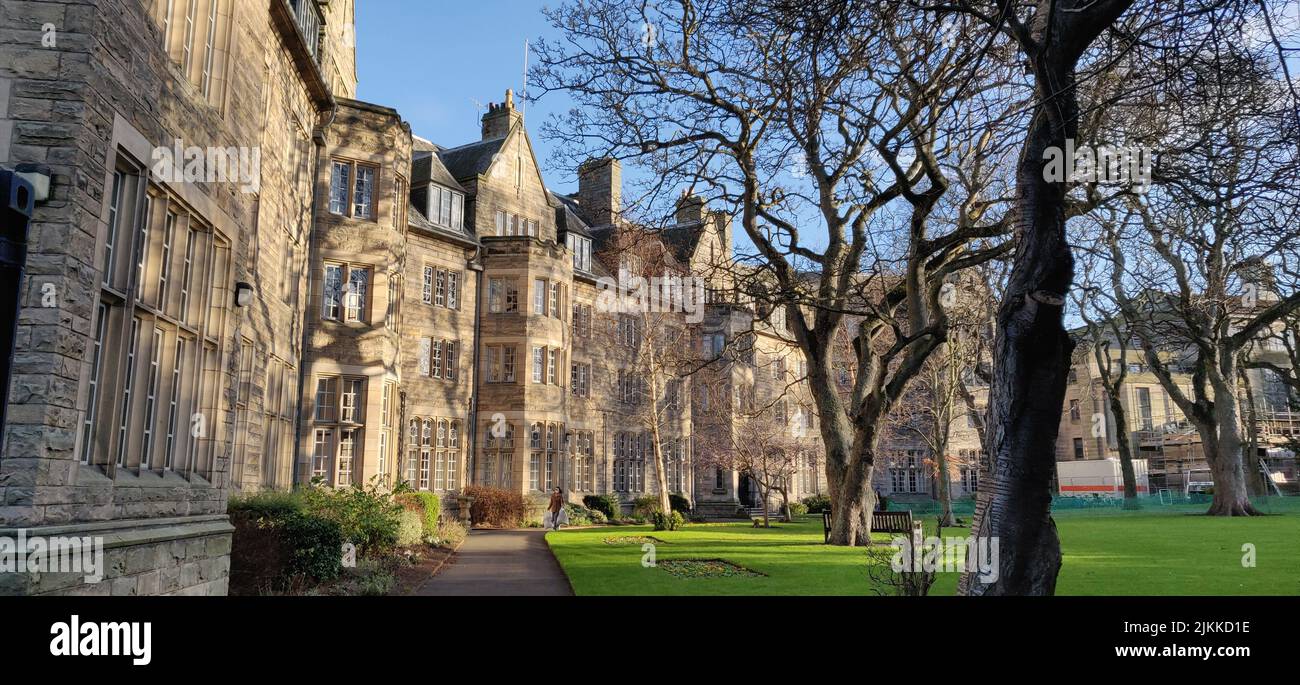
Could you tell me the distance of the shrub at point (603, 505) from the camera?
34406mm

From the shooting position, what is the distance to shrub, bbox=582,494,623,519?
113ft

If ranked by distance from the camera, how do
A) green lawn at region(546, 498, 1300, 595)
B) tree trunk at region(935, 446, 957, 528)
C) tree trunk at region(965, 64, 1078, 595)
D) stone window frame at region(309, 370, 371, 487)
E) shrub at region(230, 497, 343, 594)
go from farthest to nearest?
tree trunk at region(935, 446, 957, 528), stone window frame at region(309, 370, 371, 487), shrub at region(230, 497, 343, 594), green lawn at region(546, 498, 1300, 595), tree trunk at region(965, 64, 1078, 595)

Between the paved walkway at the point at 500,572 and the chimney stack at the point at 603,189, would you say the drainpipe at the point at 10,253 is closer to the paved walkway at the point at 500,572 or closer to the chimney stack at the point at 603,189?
the paved walkway at the point at 500,572

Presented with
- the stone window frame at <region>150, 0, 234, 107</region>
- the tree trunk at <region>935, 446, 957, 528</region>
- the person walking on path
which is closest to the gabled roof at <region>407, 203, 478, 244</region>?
the person walking on path

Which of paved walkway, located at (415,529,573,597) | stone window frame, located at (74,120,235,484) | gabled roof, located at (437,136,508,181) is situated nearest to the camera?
stone window frame, located at (74,120,235,484)

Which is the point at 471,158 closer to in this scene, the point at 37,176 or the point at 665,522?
the point at 665,522

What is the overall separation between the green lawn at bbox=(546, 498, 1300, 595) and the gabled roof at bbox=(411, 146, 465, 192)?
14.9m

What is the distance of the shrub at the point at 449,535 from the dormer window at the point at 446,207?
11.8 metres

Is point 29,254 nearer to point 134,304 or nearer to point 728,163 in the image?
point 134,304

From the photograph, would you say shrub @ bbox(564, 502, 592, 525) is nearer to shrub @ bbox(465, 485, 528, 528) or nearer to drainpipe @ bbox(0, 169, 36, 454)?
shrub @ bbox(465, 485, 528, 528)

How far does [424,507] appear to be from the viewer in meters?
21.8

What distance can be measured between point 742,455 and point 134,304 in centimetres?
2728

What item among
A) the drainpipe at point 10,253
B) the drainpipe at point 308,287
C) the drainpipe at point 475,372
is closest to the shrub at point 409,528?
the drainpipe at point 308,287
